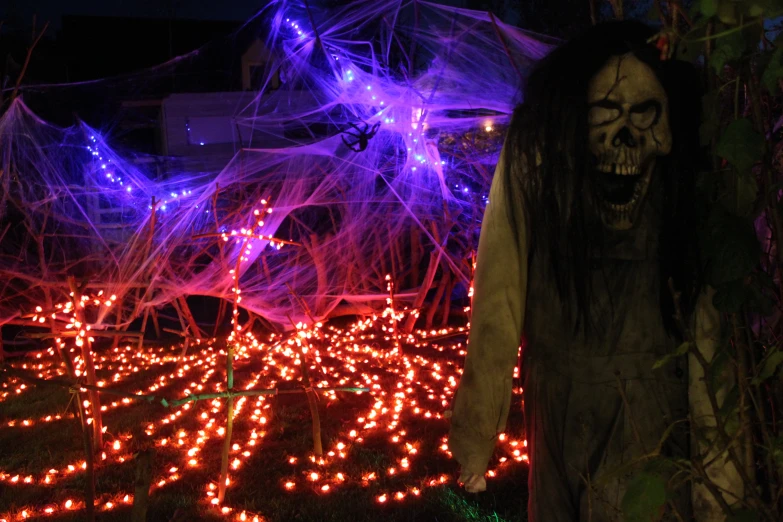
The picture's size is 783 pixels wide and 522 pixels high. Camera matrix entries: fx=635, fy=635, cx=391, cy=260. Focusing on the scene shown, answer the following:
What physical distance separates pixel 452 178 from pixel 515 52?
2379mm

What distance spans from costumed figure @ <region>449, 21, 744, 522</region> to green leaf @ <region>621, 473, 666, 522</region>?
1.74 ft

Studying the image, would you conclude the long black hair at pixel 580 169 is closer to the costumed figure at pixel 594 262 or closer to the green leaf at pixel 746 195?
the costumed figure at pixel 594 262

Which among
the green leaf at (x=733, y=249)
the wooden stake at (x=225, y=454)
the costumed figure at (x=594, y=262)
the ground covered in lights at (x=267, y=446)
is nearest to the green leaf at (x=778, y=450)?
the green leaf at (x=733, y=249)

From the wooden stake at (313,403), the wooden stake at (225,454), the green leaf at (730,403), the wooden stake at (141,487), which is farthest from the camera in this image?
the wooden stake at (313,403)

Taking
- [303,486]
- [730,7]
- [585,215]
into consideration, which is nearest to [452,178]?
[303,486]

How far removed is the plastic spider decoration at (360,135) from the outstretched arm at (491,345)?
3.41 meters

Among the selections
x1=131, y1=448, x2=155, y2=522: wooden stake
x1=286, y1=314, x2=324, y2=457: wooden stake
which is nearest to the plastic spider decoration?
x1=286, y1=314, x2=324, y2=457: wooden stake

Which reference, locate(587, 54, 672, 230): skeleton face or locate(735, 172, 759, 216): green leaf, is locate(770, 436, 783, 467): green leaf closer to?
locate(735, 172, 759, 216): green leaf

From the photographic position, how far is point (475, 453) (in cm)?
160

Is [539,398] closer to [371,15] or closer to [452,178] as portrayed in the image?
[371,15]

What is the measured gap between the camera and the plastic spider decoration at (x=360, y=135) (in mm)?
4953

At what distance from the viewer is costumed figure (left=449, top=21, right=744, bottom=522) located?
1609 mm

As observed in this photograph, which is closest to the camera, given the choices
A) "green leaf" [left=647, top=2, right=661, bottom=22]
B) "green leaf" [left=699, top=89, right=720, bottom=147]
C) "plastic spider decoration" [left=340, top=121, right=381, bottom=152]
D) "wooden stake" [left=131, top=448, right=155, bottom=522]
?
"green leaf" [left=699, top=89, right=720, bottom=147]

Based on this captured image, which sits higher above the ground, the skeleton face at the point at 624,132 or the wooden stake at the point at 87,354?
the skeleton face at the point at 624,132
